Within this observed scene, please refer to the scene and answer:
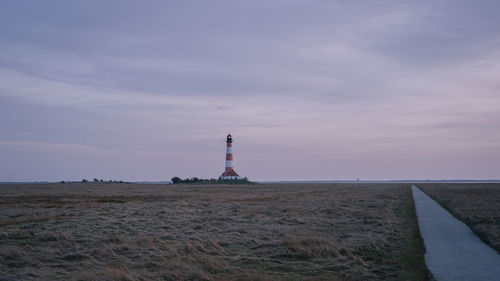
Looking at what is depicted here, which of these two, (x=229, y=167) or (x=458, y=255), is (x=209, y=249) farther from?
(x=229, y=167)

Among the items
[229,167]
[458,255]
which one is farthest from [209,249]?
[229,167]

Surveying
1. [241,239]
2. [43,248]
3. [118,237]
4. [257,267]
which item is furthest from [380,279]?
[43,248]

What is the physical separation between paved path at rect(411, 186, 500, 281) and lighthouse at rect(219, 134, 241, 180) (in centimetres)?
7878

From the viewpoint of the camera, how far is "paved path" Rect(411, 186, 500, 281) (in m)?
10.8

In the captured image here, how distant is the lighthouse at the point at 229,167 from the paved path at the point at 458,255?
258ft

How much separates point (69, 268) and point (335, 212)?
18.7 metres

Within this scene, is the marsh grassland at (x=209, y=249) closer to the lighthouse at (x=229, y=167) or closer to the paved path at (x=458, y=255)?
the paved path at (x=458, y=255)

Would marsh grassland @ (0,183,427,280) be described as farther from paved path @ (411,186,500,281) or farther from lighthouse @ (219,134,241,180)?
lighthouse @ (219,134,241,180)

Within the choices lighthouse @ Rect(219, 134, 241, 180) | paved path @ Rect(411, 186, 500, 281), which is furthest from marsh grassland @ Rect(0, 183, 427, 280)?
lighthouse @ Rect(219, 134, 241, 180)

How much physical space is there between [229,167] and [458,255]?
89498 millimetres

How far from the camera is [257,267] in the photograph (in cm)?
1301

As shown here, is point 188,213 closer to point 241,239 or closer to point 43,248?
point 241,239

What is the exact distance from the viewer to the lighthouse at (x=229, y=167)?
97.6 meters

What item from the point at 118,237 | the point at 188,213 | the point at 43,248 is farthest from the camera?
the point at 188,213
